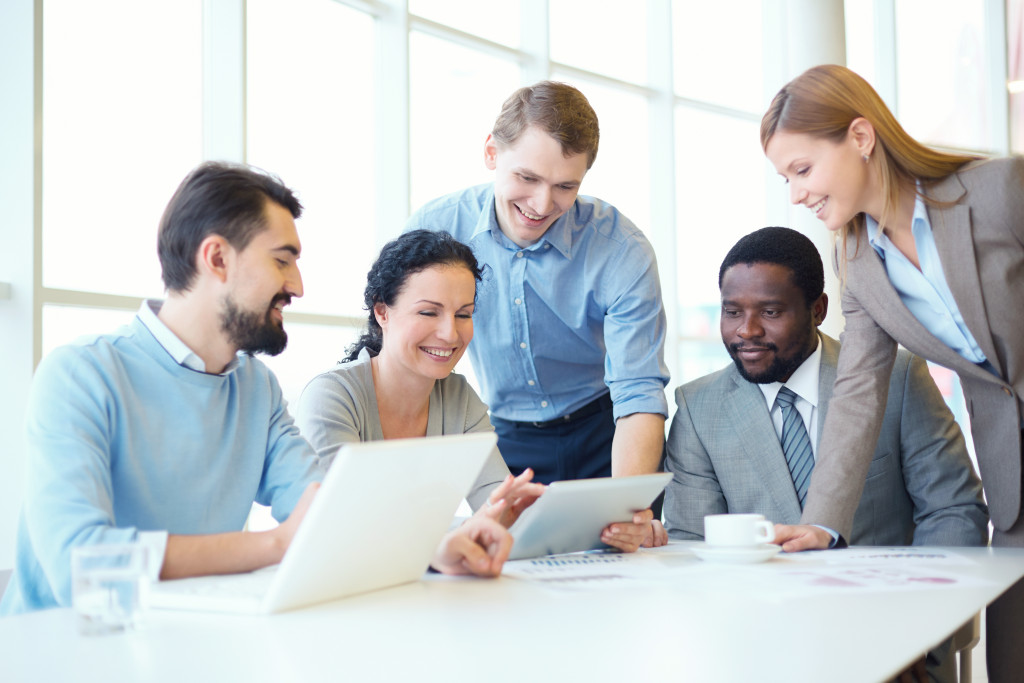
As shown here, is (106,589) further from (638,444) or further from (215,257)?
(638,444)

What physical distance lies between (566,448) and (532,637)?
1654mm

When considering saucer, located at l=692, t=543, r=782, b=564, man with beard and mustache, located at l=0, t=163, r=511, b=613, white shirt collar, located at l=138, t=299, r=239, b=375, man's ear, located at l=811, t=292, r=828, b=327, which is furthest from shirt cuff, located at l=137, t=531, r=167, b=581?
man's ear, located at l=811, t=292, r=828, b=327

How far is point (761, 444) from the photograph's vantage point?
2203 millimetres

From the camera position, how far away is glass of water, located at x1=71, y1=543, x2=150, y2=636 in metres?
0.97

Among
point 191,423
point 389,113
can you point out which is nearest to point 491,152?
point 191,423

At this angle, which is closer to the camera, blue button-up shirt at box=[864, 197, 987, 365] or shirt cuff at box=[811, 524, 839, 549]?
shirt cuff at box=[811, 524, 839, 549]

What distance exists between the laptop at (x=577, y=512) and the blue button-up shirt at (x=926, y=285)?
744 mm

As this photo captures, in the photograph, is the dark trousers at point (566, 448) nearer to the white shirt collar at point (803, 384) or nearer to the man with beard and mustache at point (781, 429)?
the man with beard and mustache at point (781, 429)

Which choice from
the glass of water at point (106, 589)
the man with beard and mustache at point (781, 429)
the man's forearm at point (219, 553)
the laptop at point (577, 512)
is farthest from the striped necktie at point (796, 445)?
the glass of water at point (106, 589)

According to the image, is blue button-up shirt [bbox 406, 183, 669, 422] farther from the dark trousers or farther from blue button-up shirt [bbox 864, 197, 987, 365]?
blue button-up shirt [bbox 864, 197, 987, 365]

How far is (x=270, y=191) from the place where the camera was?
1645 mm

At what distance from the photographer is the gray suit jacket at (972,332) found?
1815 millimetres

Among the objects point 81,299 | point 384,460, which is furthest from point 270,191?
point 81,299

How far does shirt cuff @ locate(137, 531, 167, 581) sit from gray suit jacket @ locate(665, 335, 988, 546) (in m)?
1.29
